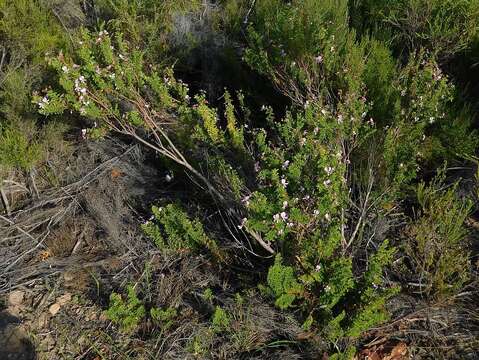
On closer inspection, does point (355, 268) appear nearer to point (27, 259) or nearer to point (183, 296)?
point (183, 296)

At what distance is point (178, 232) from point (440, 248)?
1.59m

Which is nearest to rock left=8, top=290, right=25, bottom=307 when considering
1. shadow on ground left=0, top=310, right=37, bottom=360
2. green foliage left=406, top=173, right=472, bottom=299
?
shadow on ground left=0, top=310, right=37, bottom=360

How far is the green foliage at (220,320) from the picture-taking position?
116 inches

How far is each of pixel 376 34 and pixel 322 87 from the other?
792 millimetres

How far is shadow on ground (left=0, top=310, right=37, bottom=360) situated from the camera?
3176 mm

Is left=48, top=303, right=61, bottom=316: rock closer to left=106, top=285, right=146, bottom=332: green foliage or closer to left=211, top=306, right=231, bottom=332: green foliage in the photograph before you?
left=106, top=285, right=146, bottom=332: green foliage

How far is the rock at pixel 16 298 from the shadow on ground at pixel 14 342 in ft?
0.42

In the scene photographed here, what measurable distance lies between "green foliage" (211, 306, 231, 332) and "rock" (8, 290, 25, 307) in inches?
53.8

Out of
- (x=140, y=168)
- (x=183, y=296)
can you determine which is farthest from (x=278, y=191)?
(x=140, y=168)

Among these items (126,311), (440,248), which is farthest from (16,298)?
(440,248)

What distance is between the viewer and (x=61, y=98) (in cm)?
329

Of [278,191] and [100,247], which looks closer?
[278,191]

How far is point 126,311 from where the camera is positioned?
3.15 m

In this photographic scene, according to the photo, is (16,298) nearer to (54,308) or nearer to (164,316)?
(54,308)
